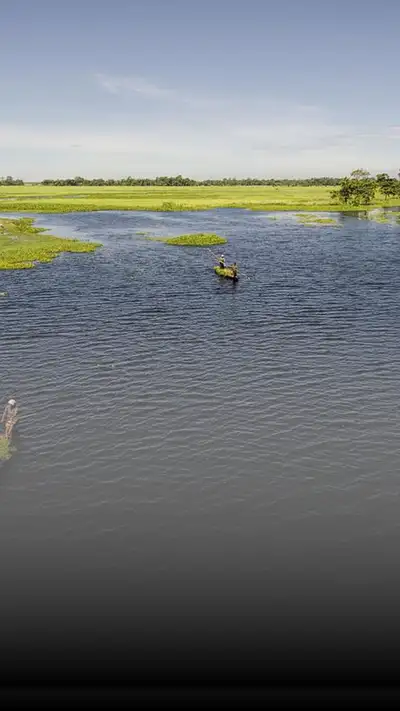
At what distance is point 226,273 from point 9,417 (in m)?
46.6

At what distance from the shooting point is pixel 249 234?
124m

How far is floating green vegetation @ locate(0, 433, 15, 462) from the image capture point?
3088 cm

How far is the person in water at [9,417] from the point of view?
32719 mm

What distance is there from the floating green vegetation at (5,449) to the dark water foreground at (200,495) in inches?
25.8

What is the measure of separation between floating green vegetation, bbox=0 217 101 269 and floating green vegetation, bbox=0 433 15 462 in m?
54.5

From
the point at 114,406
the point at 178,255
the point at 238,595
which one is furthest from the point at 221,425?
the point at 178,255

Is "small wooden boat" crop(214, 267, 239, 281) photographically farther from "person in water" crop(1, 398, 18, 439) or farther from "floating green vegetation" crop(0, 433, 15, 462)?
"floating green vegetation" crop(0, 433, 15, 462)

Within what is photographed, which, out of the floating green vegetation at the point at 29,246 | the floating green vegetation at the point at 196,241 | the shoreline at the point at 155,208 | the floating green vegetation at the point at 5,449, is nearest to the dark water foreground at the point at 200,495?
the floating green vegetation at the point at 5,449

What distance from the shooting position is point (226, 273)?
7600 centimetres

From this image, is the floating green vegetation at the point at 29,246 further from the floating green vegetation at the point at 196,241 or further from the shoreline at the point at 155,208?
the shoreline at the point at 155,208

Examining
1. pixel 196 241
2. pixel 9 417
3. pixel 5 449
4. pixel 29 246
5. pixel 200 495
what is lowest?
pixel 200 495

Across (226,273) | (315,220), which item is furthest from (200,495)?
(315,220)

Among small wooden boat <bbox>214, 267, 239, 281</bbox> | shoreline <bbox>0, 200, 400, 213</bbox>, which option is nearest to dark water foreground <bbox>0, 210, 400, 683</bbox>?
small wooden boat <bbox>214, 267, 239, 281</bbox>

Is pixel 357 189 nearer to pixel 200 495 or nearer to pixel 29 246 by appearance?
pixel 29 246
